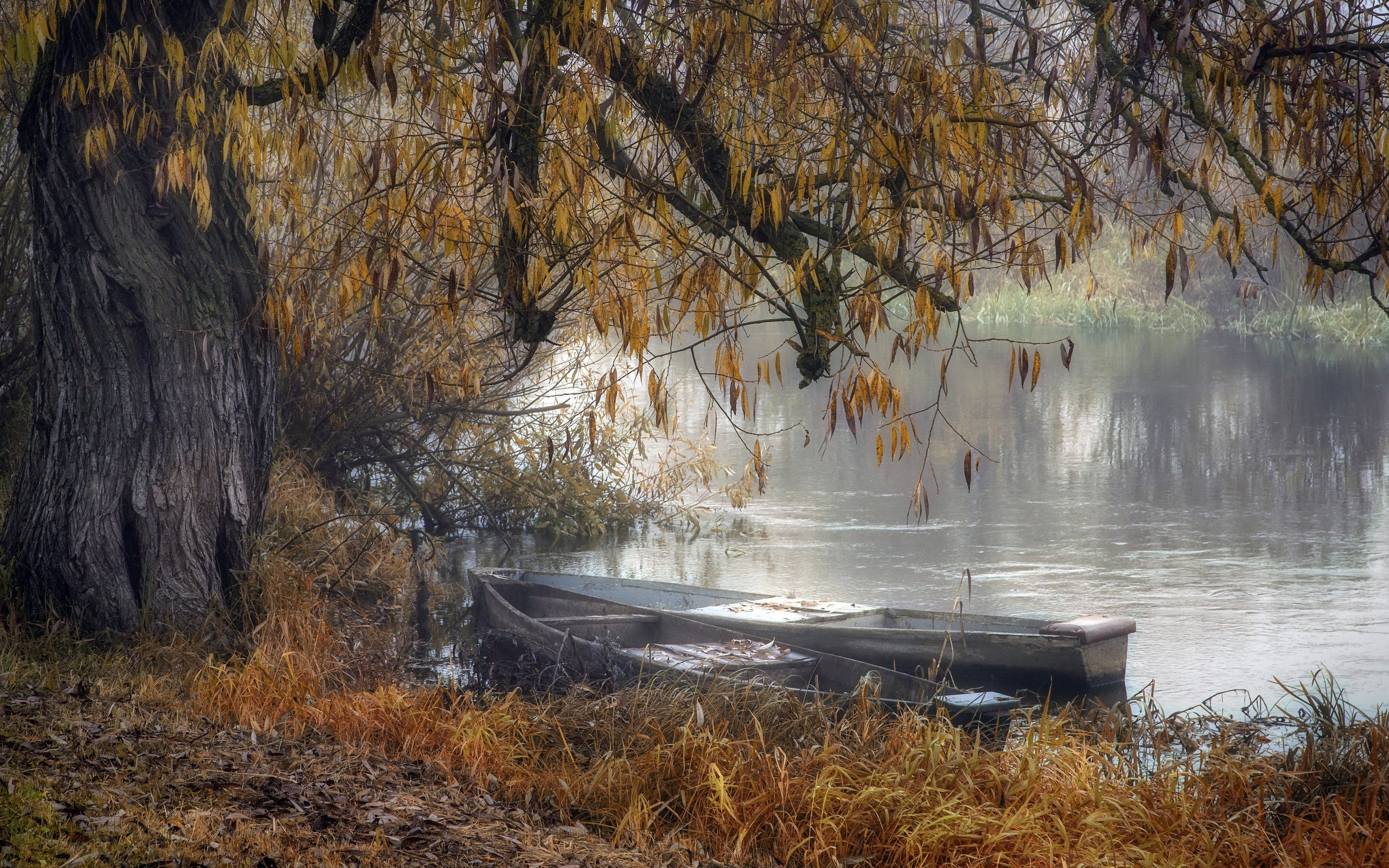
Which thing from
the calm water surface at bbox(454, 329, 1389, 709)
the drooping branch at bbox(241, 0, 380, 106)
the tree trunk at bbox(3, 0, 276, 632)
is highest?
the drooping branch at bbox(241, 0, 380, 106)

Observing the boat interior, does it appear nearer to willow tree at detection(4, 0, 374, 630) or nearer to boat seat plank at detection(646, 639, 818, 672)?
boat seat plank at detection(646, 639, 818, 672)

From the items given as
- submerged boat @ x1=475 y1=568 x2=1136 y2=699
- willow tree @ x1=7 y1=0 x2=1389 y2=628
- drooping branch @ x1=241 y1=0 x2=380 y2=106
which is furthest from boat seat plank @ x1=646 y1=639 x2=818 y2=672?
drooping branch @ x1=241 y1=0 x2=380 y2=106

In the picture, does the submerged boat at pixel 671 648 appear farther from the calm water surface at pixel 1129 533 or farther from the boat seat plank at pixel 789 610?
the calm water surface at pixel 1129 533

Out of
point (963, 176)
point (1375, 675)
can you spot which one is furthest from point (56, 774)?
point (1375, 675)

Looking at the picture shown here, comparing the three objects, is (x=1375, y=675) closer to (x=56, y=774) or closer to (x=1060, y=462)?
(x=56, y=774)

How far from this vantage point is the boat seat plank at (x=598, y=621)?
7.77 m

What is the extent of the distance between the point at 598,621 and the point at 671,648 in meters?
0.53

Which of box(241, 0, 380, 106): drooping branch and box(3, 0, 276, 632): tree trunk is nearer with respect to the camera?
box(241, 0, 380, 106): drooping branch

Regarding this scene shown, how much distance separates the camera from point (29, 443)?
6676mm

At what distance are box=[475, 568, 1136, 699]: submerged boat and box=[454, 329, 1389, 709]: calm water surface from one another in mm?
879

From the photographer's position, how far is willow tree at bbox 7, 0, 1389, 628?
14.2ft

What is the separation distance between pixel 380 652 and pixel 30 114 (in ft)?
12.3

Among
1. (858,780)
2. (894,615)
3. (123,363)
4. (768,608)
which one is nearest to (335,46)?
(123,363)

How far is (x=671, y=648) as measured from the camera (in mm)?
7527
